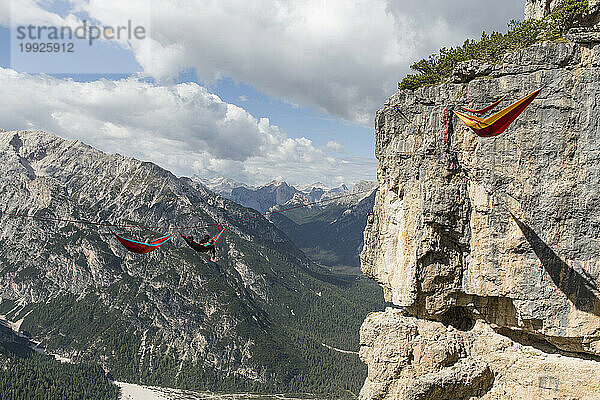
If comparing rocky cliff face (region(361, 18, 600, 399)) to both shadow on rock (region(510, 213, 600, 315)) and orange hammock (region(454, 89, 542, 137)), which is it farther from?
orange hammock (region(454, 89, 542, 137))

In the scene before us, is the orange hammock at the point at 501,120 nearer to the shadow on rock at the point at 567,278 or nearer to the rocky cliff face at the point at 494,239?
the rocky cliff face at the point at 494,239

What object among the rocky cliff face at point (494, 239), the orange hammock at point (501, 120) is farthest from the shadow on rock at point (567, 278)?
the orange hammock at point (501, 120)

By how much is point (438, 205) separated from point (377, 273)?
10.2m

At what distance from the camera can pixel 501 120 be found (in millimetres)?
20719

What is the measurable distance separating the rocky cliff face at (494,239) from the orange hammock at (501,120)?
3339mm

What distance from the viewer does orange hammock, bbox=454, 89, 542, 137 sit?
20.4m

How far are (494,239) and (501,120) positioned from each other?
353 inches

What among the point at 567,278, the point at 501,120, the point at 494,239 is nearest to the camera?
the point at 501,120

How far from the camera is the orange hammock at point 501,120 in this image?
20.4 meters

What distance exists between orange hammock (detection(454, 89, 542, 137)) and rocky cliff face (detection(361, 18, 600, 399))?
3.34 meters

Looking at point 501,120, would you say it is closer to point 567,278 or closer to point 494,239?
point 494,239

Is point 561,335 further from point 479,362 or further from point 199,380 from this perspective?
point 199,380

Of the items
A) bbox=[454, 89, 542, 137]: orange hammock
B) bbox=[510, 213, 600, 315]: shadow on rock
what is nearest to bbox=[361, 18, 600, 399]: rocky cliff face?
bbox=[510, 213, 600, 315]: shadow on rock

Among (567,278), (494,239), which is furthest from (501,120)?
(567,278)
